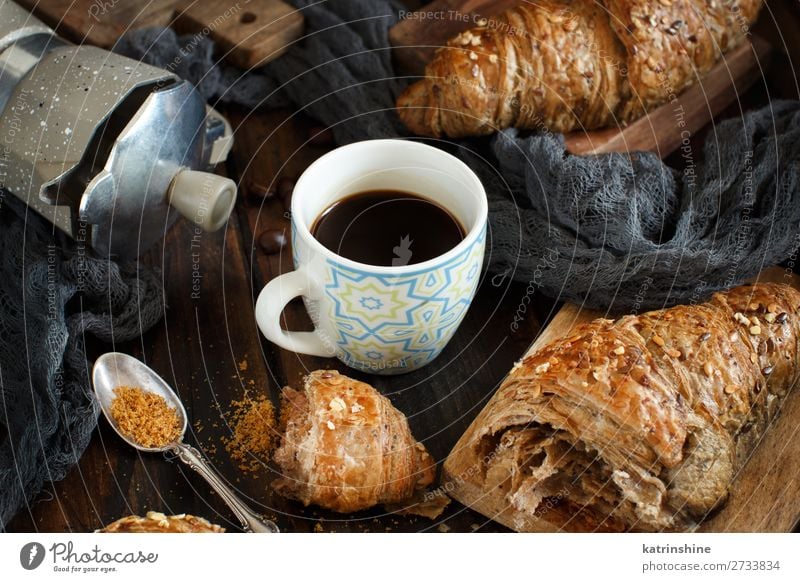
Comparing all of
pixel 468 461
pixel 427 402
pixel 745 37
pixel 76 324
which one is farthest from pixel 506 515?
pixel 745 37

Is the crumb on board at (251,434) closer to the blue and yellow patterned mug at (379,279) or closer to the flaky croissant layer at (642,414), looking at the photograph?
the blue and yellow patterned mug at (379,279)

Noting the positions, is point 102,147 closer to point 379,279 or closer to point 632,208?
point 379,279

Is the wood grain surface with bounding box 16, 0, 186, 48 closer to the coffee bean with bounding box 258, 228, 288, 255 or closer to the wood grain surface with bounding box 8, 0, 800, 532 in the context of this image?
the wood grain surface with bounding box 8, 0, 800, 532

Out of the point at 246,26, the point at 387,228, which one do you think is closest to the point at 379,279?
the point at 387,228

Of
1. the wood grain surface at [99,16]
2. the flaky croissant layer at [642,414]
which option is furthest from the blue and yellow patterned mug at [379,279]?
the wood grain surface at [99,16]

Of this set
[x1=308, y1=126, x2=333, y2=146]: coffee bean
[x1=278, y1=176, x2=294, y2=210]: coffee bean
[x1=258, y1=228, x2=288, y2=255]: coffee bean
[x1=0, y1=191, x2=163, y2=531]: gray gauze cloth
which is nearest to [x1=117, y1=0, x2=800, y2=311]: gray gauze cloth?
[x1=308, y1=126, x2=333, y2=146]: coffee bean

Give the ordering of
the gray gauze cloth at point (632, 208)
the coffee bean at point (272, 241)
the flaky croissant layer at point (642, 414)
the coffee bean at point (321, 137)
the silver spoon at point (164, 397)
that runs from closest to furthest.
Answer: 1. the flaky croissant layer at point (642, 414)
2. the silver spoon at point (164, 397)
3. the gray gauze cloth at point (632, 208)
4. the coffee bean at point (272, 241)
5. the coffee bean at point (321, 137)
